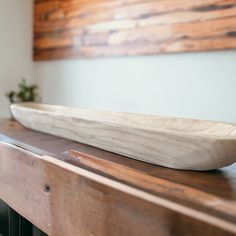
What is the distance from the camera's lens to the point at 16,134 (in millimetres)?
1038

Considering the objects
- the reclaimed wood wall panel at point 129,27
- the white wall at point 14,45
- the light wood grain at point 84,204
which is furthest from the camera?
the white wall at point 14,45

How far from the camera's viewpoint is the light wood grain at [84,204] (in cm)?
41

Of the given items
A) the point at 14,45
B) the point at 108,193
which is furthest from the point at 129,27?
the point at 108,193

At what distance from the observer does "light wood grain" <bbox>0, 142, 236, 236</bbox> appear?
0.41 metres

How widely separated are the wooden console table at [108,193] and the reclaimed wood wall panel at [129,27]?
0.93m

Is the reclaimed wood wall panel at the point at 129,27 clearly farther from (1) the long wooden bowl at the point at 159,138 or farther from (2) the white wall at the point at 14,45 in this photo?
(1) the long wooden bowl at the point at 159,138

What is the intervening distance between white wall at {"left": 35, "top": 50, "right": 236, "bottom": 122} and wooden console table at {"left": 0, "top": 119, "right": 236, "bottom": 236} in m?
0.85

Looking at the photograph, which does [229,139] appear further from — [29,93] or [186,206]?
[29,93]

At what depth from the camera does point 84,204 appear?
0.57m

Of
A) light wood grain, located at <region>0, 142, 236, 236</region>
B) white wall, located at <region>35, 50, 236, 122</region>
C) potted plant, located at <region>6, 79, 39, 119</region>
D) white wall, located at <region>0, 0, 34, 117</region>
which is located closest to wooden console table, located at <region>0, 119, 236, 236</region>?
light wood grain, located at <region>0, 142, 236, 236</region>

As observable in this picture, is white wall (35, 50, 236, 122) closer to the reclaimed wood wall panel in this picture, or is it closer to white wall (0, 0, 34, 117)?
the reclaimed wood wall panel

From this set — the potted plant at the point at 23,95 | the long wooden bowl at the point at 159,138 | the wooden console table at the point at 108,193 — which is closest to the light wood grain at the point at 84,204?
the wooden console table at the point at 108,193

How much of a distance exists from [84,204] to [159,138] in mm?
185

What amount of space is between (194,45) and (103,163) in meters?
1.06
